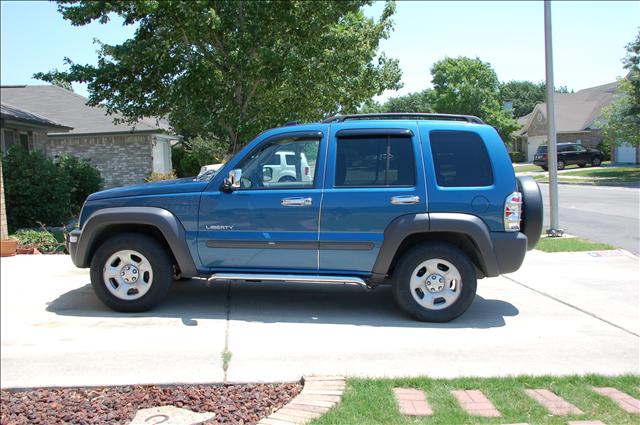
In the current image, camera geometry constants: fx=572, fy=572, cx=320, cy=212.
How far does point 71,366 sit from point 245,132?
391 inches

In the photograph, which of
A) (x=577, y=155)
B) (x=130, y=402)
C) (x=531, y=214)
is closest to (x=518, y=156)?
(x=577, y=155)

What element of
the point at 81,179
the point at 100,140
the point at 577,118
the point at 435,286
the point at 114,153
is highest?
the point at 577,118

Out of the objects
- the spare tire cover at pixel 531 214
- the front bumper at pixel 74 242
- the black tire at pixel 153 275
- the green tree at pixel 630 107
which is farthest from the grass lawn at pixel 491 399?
the green tree at pixel 630 107

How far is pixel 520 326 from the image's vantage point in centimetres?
590

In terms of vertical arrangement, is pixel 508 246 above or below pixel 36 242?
above

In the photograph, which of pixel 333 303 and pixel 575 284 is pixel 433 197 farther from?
pixel 575 284

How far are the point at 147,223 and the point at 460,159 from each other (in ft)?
11.0

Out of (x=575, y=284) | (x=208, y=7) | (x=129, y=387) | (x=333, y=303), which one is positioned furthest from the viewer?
(x=208, y=7)

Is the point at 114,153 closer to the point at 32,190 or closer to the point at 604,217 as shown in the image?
the point at 32,190

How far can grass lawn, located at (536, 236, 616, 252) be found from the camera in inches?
417

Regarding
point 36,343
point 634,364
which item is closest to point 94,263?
point 36,343

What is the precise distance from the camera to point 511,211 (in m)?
5.84

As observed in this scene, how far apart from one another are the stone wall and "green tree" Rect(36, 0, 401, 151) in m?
11.5

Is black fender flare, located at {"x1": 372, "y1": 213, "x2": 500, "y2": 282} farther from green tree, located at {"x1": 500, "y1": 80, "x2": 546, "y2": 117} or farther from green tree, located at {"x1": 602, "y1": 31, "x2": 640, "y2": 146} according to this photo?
green tree, located at {"x1": 500, "y1": 80, "x2": 546, "y2": 117}
